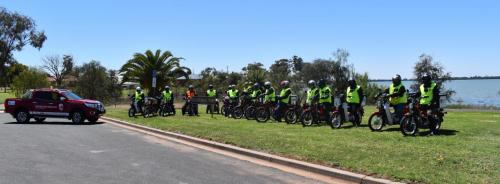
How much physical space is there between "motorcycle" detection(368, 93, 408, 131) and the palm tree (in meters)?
31.6

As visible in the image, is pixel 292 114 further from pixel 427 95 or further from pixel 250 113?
pixel 427 95

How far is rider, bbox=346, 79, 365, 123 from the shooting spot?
16703mm

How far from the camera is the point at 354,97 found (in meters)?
16.8

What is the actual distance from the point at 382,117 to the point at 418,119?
1.53 m

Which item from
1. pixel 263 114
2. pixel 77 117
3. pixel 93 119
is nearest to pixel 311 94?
pixel 263 114

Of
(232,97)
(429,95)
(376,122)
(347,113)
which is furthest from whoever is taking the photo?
(232,97)

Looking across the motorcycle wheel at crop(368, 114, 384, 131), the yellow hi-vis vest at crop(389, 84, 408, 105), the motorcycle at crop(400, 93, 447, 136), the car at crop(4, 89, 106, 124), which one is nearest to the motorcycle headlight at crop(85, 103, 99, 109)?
the car at crop(4, 89, 106, 124)

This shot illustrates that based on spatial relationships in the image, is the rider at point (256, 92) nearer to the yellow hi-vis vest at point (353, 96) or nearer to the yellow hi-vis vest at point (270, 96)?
the yellow hi-vis vest at point (270, 96)

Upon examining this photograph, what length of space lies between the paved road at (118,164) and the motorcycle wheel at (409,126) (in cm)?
489

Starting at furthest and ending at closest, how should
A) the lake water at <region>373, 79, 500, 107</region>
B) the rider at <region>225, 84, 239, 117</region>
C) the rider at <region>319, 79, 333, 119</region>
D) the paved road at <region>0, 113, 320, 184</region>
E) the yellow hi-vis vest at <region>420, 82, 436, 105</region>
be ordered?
the lake water at <region>373, 79, 500, 107</region> → the rider at <region>225, 84, 239, 117</region> → the rider at <region>319, 79, 333, 119</region> → the yellow hi-vis vest at <region>420, 82, 436, 105</region> → the paved road at <region>0, 113, 320, 184</region>

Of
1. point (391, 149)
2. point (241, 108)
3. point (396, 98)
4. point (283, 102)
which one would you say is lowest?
point (391, 149)

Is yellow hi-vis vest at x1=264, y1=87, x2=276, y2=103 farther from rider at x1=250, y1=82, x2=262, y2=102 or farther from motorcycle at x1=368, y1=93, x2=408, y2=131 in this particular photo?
motorcycle at x1=368, y1=93, x2=408, y2=131

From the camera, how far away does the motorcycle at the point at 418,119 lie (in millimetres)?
13516

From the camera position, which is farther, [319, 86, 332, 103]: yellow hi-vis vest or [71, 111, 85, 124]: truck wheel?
[71, 111, 85, 124]: truck wheel
